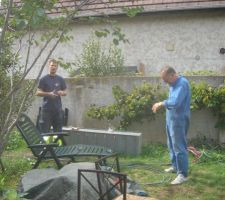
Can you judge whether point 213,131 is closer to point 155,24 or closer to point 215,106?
point 215,106

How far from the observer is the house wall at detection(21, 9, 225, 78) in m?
12.2

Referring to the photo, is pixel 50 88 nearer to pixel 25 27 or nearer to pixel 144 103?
pixel 144 103

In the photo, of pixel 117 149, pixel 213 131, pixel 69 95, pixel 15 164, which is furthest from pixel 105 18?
pixel 69 95

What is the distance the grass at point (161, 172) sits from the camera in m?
6.20

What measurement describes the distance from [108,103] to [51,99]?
5.91 ft

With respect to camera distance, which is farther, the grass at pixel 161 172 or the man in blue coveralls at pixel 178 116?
the man in blue coveralls at pixel 178 116

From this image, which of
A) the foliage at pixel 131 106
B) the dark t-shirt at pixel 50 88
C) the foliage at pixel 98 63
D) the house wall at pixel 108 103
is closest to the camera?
the dark t-shirt at pixel 50 88

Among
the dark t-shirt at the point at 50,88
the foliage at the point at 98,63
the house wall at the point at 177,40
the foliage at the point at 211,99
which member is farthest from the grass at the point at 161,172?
the house wall at the point at 177,40

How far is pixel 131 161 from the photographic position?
8133 mm

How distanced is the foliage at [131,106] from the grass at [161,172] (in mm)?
762

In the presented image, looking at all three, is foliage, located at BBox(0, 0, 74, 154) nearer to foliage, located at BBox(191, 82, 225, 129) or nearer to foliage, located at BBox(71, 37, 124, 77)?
foliage, located at BBox(191, 82, 225, 129)

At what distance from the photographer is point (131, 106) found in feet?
31.2

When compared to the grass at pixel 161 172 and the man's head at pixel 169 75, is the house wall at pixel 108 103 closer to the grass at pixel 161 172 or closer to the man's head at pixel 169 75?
the grass at pixel 161 172

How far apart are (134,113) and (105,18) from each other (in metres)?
5.52
